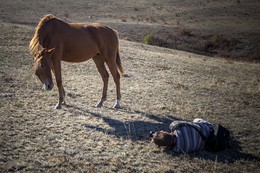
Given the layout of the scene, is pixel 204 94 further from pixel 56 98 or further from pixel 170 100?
pixel 56 98

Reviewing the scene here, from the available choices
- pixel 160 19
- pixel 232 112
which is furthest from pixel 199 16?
pixel 232 112

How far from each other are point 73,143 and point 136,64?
1005 cm

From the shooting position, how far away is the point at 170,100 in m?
10.8

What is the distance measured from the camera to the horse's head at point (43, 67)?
7.77m

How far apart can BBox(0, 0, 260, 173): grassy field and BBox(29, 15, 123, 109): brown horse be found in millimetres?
981

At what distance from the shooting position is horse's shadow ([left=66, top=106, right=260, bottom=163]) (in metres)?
6.71

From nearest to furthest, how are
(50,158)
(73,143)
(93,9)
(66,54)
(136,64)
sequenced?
(50,158) → (73,143) → (66,54) → (136,64) → (93,9)

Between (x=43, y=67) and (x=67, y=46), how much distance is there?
162 cm

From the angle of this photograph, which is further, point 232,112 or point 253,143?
point 232,112

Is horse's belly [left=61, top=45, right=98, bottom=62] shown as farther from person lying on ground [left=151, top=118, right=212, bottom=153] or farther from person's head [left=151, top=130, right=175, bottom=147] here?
person's head [left=151, top=130, right=175, bottom=147]

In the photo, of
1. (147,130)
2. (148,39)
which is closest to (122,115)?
(147,130)

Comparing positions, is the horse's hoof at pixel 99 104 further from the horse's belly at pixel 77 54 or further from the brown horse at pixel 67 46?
the horse's belly at pixel 77 54

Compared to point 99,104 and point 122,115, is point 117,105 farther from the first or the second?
point 122,115

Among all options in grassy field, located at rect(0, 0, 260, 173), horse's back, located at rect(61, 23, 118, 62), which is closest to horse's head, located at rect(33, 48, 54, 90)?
grassy field, located at rect(0, 0, 260, 173)
